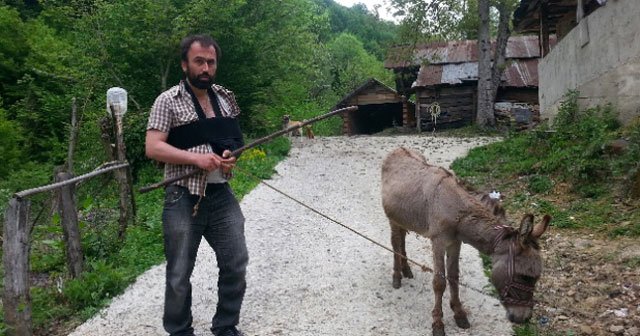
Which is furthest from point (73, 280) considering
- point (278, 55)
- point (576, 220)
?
point (278, 55)

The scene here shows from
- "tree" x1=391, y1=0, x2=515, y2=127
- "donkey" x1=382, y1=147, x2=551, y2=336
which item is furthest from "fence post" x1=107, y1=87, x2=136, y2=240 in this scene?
"tree" x1=391, y1=0, x2=515, y2=127

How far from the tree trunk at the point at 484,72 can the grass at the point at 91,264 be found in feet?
52.5

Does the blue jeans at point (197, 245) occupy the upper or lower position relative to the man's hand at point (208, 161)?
lower

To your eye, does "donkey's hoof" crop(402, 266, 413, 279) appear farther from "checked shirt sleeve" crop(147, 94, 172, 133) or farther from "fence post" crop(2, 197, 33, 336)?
"fence post" crop(2, 197, 33, 336)

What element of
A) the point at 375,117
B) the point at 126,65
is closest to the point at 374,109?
the point at 375,117

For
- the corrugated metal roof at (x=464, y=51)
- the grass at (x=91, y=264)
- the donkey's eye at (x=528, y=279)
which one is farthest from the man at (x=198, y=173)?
the corrugated metal roof at (x=464, y=51)

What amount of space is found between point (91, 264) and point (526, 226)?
17.0 ft

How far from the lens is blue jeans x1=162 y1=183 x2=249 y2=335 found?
3.97m

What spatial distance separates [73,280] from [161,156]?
3180 millimetres

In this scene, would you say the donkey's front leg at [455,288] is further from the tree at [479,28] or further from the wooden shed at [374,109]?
the wooden shed at [374,109]

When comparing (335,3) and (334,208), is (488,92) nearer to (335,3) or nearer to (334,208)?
(334,208)

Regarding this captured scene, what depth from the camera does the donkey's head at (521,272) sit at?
3877mm

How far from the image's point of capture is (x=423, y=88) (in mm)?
26281

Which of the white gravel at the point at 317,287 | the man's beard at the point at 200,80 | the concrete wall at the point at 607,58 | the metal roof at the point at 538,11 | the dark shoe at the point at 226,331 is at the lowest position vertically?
the white gravel at the point at 317,287
